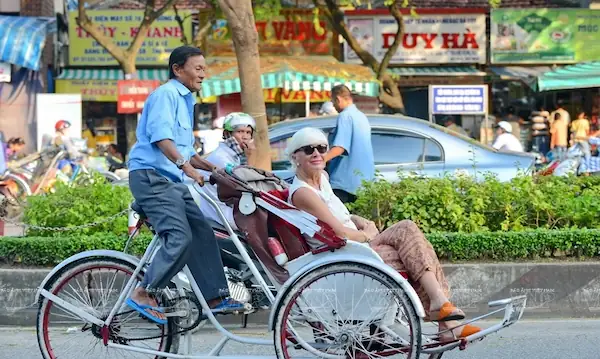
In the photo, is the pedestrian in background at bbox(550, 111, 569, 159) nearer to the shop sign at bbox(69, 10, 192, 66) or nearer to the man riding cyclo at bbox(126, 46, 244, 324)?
the shop sign at bbox(69, 10, 192, 66)

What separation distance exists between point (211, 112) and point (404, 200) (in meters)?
15.9

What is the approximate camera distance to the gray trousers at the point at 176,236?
5.30 meters

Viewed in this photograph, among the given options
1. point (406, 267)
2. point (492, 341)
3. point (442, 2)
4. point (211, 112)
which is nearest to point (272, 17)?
point (211, 112)

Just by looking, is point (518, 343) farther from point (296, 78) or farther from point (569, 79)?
point (569, 79)

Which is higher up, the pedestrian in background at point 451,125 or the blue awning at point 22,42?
the blue awning at point 22,42

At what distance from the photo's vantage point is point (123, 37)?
23734 mm

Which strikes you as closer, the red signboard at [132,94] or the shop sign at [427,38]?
the red signboard at [132,94]

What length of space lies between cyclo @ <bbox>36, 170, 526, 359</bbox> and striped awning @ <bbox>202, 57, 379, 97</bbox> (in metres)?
14.1

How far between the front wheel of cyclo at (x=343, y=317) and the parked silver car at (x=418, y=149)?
5.23m

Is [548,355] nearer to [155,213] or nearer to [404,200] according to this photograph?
[404,200]

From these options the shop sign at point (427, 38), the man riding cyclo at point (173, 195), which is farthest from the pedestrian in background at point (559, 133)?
the man riding cyclo at point (173, 195)

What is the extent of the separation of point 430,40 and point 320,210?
18859 mm

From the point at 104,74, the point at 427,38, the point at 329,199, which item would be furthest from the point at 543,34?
the point at 329,199

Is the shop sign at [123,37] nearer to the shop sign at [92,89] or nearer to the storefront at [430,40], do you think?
the shop sign at [92,89]
